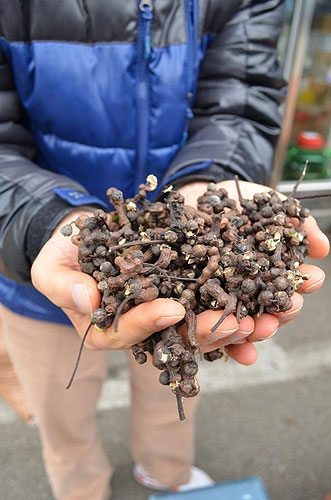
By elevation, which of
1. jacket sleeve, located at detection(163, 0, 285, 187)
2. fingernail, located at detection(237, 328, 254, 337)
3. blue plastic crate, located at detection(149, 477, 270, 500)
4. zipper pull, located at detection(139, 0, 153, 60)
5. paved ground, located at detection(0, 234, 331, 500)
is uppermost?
zipper pull, located at detection(139, 0, 153, 60)

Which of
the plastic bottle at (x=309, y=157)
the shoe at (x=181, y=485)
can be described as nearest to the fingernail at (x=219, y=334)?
the shoe at (x=181, y=485)

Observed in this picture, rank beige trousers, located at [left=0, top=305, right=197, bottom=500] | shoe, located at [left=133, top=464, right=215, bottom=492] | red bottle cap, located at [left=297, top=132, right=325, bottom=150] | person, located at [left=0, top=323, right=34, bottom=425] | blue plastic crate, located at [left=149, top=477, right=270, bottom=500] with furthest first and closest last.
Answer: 1. red bottle cap, located at [left=297, top=132, right=325, bottom=150]
2. shoe, located at [left=133, top=464, right=215, bottom=492]
3. person, located at [left=0, top=323, right=34, bottom=425]
4. blue plastic crate, located at [left=149, top=477, right=270, bottom=500]
5. beige trousers, located at [left=0, top=305, right=197, bottom=500]

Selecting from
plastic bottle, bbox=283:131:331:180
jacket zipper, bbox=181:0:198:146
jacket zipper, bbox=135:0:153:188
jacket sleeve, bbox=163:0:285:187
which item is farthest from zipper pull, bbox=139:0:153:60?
plastic bottle, bbox=283:131:331:180

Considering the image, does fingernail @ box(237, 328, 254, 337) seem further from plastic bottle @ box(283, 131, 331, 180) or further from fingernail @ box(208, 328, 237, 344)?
plastic bottle @ box(283, 131, 331, 180)

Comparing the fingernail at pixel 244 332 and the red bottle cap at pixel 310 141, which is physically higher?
the fingernail at pixel 244 332

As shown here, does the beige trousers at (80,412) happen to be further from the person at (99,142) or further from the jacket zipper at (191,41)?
the jacket zipper at (191,41)

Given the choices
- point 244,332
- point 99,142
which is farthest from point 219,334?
point 99,142

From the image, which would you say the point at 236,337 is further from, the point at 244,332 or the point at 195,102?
the point at 195,102
